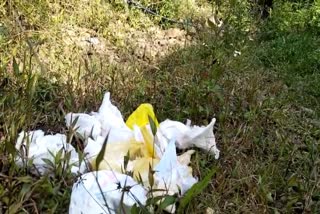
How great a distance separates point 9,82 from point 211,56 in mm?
1191

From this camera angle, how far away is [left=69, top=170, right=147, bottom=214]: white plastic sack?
180 centimetres

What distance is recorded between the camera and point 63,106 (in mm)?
2537

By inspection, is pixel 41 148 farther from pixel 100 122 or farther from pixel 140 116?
pixel 140 116

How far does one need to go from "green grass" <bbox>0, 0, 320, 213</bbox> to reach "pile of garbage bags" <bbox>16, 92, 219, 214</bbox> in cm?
7

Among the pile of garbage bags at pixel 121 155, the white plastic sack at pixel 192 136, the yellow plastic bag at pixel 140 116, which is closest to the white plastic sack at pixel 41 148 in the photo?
the pile of garbage bags at pixel 121 155

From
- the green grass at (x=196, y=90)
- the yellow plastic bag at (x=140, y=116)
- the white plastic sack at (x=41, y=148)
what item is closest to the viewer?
the white plastic sack at (x=41, y=148)

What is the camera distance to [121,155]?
6.99ft

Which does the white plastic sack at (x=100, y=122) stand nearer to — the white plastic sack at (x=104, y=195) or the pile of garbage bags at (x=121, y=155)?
the pile of garbage bags at (x=121, y=155)

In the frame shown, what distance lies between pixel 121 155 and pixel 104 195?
0.32 meters

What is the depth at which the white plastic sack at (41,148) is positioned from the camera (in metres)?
A: 2.00

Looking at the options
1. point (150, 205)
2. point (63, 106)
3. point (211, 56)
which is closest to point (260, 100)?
point (211, 56)

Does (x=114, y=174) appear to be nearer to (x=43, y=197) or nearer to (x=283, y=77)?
(x=43, y=197)

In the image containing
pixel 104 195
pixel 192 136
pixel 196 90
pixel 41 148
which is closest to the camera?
pixel 104 195

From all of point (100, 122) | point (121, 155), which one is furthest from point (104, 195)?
point (100, 122)
